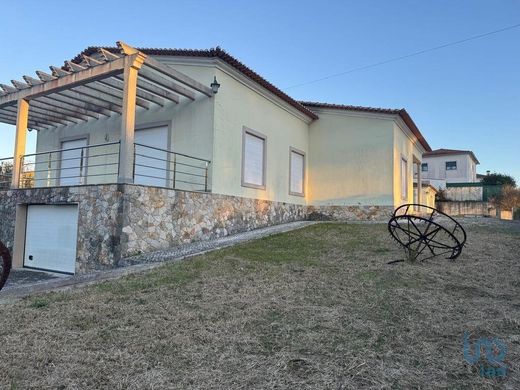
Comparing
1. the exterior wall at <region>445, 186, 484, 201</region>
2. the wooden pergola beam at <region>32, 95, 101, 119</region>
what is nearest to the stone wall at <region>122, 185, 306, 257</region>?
the wooden pergola beam at <region>32, 95, 101, 119</region>

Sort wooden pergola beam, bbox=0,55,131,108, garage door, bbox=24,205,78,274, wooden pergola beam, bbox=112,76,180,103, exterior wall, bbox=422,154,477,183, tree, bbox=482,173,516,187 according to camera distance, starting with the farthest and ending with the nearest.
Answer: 1. exterior wall, bbox=422,154,477,183
2. tree, bbox=482,173,516,187
3. wooden pergola beam, bbox=112,76,180,103
4. garage door, bbox=24,205,78,274
5. wooden pergola beam, bbox=0,55,131,108

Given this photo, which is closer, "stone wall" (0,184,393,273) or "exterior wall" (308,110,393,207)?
"stone wall" (0,184,393,273)

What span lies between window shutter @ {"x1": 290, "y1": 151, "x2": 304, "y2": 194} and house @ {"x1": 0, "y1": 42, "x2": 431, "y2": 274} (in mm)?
77

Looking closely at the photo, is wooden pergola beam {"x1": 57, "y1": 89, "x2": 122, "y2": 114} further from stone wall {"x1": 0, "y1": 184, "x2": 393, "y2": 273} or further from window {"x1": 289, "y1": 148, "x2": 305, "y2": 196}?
window {"x1": 289, "y1": 148, "x2": 305, "y2": 196}

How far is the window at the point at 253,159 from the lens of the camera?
11.9 meters

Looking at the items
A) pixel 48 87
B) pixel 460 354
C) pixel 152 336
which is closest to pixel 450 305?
pixel 460 354

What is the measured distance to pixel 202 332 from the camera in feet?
12.5

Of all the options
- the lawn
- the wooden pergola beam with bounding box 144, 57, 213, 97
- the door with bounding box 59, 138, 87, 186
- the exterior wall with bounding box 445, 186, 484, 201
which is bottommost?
the lawn

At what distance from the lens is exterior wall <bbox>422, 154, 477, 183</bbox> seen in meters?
42.2

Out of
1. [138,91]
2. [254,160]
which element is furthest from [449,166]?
[138,91]

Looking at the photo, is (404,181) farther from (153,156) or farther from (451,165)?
(451,165)

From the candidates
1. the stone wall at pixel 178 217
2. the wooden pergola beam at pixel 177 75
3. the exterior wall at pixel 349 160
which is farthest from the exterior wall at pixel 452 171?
the wooden pergola beam at pixel 177 75

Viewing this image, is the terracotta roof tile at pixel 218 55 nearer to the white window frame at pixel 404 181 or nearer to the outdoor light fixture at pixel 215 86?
the outdoor light fixture at pixel 215 86

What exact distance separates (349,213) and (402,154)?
11.9 ft
